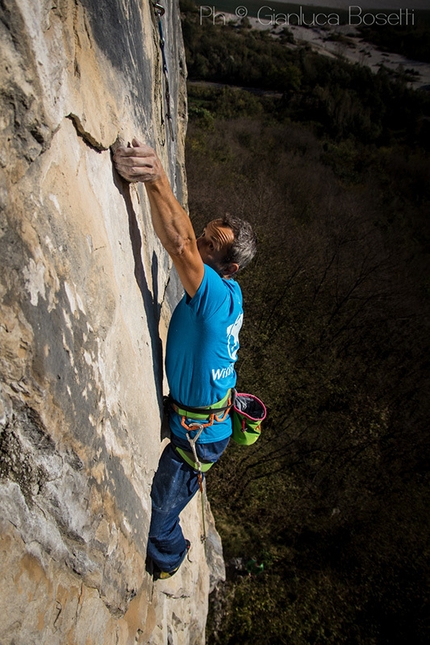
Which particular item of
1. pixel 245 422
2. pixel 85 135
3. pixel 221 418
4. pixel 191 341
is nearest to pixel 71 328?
pixel 85 135

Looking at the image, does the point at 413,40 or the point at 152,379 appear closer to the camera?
the point at 152,379

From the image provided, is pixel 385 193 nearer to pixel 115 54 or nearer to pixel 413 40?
pixel 413 40

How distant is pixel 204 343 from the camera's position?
2.01 metres

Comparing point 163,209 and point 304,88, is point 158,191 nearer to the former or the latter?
point 163,209

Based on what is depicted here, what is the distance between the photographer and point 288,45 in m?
29.4

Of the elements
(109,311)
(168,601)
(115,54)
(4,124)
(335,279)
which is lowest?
(335,279)

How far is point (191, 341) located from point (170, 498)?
901 mm

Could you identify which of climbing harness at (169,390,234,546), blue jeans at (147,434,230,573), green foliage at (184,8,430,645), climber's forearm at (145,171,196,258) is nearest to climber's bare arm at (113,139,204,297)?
climber's forearm at (145,171,196,258)

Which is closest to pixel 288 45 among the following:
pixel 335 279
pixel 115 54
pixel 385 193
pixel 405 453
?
pixel 385 193

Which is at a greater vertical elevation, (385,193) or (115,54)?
(115,54)

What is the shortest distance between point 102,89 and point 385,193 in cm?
2021

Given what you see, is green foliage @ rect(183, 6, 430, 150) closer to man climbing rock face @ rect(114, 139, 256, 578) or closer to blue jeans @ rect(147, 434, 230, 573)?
man climbing rock face @ rect(114, 139, 256, 578)

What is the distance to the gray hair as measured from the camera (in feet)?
6.79

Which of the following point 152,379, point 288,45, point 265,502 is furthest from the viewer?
point 288,45
